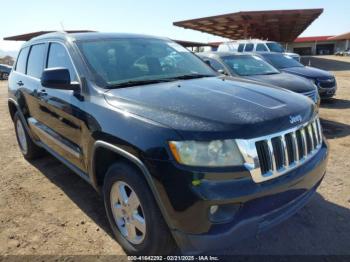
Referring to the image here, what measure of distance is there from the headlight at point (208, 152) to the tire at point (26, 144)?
3.49m


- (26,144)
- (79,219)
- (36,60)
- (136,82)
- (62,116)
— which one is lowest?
(79,219)

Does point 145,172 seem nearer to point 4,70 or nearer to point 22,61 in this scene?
point 22,61

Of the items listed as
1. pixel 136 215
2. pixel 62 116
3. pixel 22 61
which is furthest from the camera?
pixel 22 61

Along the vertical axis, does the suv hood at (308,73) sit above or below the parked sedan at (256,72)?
below

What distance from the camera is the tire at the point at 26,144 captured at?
5020 mm

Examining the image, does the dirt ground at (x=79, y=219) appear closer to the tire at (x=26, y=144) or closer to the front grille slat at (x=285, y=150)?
the tire at (x=26, y=144)

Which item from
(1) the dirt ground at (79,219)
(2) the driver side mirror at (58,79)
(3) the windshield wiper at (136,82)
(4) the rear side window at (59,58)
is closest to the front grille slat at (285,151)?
(1) the dirt ground at (79,219)

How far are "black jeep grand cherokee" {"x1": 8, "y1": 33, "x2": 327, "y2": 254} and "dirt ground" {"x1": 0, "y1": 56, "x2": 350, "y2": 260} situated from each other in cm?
50

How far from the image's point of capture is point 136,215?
2.58m

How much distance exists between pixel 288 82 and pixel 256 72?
0.88 metres

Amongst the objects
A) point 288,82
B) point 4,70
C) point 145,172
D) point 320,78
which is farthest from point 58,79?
point 4,70

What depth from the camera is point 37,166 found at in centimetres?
506

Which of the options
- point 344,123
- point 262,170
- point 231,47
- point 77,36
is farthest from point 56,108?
point 231,47

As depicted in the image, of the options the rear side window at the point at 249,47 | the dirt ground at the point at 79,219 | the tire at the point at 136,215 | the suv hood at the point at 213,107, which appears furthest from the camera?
the rear side window at the point at 249,47
